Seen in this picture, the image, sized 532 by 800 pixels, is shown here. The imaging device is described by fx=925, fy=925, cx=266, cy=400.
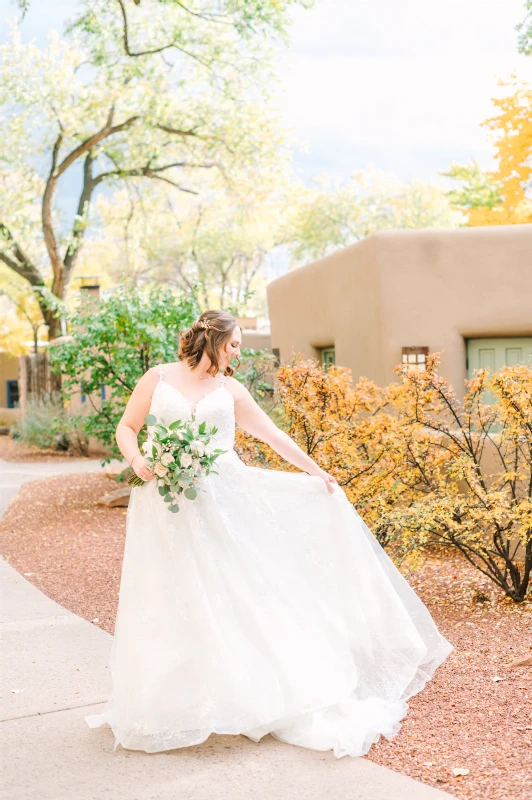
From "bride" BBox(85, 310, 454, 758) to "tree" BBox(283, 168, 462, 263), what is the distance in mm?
42910

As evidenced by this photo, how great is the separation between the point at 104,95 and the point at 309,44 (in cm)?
12075

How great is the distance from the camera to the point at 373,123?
128m

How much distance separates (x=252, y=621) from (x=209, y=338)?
135 cm

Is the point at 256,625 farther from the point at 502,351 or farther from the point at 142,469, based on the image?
the point at 502,351

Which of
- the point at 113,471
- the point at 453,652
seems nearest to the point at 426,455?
the point at 453,652

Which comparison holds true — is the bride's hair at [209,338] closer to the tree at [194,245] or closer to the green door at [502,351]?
the green door at [502,351]

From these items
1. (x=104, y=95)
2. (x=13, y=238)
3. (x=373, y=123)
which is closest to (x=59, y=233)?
(x=13, y=238)

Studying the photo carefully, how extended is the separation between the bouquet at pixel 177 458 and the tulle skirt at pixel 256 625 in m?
0.14

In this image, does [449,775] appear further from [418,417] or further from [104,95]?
[104,95]

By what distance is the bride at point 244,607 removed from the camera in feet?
13.2

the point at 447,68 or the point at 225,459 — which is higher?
the point at 447,68

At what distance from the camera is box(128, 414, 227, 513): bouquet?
4.12m

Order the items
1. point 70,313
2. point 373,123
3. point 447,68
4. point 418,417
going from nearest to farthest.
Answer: point 418,417, point 70,313, point 447,68, point 373,123

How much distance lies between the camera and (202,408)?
4445mm
